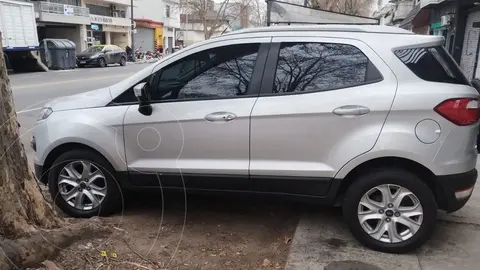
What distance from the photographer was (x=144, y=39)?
60344mm

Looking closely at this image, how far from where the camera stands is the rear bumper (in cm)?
337

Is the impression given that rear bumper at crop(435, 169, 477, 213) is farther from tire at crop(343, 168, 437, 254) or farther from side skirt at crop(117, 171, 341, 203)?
side skirt at crop(117, 171, 341, 203)

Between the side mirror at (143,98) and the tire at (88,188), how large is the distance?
0.64 m

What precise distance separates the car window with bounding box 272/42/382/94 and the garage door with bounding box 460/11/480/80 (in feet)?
39.4

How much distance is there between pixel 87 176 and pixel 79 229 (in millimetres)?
810

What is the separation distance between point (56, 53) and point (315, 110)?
27.1 metres

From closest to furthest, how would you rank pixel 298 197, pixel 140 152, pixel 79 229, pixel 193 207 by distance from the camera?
pixel 79 229, pixel 298 197, pixel 140 152, pixel 193 207

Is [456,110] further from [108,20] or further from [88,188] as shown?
[108,20]

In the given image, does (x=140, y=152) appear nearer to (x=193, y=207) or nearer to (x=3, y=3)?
(x=193, y=207)

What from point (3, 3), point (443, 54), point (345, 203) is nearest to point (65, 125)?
point (345, 203)

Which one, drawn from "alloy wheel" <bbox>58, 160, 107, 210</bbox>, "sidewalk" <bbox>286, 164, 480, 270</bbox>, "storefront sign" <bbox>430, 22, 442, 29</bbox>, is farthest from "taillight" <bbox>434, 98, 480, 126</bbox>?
"storefront sign" <bbox>430, 22, 442, 29</bbox>

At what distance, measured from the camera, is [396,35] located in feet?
11.7

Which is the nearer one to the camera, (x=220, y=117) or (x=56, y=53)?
(x=220, y=117)

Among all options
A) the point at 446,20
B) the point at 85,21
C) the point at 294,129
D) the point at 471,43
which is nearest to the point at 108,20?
the point at 85,21
